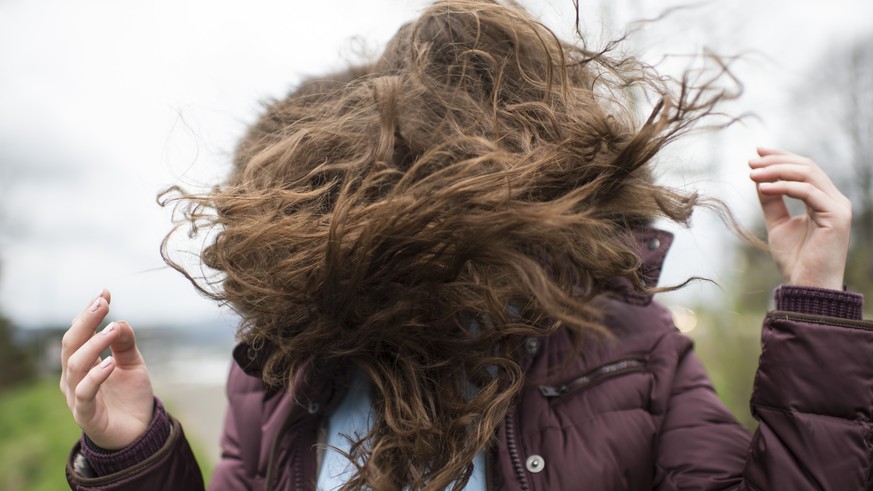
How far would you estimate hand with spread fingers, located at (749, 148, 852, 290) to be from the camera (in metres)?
1.35

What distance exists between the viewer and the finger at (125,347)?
1434mm

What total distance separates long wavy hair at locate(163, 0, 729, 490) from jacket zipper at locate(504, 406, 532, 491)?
0.14 ft

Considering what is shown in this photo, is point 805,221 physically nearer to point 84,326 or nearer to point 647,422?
point 647,422

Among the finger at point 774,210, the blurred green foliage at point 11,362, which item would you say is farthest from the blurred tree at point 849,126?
the blurred green foliage at point 11,362

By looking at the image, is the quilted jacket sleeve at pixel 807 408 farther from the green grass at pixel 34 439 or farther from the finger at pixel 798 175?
the green grass at pixel 34 439

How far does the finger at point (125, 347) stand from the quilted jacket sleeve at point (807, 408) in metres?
1.20

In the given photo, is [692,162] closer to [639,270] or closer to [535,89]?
[639,270]

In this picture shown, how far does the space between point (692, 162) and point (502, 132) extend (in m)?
0.60

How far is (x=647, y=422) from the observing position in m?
1.46

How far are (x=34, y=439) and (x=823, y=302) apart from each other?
6.90 meters

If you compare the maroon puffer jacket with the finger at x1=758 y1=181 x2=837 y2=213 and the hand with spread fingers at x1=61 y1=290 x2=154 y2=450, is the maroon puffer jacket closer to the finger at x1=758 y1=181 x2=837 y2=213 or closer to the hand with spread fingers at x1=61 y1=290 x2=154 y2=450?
the hand with spread fingers at x1=61 y1=290 x2=154 y2=450

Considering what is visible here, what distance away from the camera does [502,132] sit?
140 centimetres

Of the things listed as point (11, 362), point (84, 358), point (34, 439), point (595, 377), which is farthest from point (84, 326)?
point (11, 362)

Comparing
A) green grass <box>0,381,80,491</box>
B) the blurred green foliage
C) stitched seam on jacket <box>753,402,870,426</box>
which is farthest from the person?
the blurred green foliage
